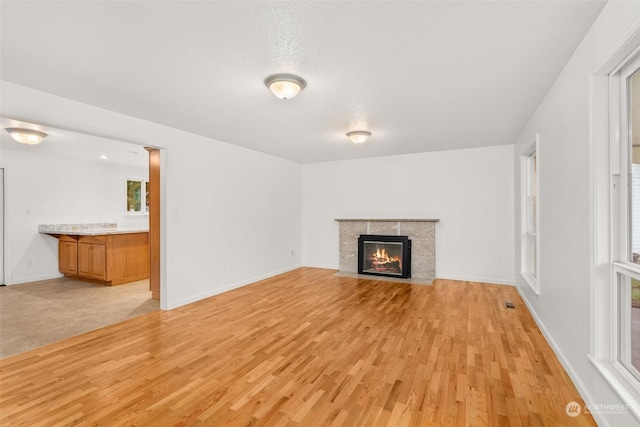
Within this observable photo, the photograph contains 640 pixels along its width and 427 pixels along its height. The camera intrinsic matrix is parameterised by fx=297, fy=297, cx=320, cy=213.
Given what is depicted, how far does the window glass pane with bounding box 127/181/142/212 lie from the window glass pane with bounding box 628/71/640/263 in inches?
348

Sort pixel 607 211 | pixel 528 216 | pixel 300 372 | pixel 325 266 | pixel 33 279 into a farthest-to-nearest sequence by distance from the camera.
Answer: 1. pixel 325 266
2. pixel 33 279
3. pixel 528 216
4. pixel 300 372
5. pixel 607 211

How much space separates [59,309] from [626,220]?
6.02m

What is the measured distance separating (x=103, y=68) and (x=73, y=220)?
5.69m

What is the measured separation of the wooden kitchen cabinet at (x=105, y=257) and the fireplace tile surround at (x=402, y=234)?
13.6ft

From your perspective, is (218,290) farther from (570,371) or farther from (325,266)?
(570,371)

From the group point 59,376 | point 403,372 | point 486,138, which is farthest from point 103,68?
point 486,138

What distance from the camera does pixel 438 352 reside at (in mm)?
2752

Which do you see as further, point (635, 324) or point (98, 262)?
point (98, 262)

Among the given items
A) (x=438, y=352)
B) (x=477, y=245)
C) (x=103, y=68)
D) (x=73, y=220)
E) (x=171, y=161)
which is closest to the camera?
(x=103, y=68)

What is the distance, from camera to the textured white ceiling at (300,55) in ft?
5.67

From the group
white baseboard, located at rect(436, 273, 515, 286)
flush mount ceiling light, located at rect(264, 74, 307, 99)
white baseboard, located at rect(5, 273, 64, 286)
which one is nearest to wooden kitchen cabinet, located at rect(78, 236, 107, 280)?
white baseboard, located at rect(5, 273, 64, 286)

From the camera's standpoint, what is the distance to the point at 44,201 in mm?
6098

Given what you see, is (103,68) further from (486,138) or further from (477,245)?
(477,245)

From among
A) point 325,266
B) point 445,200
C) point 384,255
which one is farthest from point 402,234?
point 325,266
